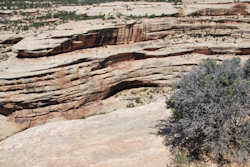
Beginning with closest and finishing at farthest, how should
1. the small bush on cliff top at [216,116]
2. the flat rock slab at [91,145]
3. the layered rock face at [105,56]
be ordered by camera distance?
1. the small bush on cliff top at [216,116]
2. the flat rock slab at [91,145]
3. the layered rock face at [105,56]

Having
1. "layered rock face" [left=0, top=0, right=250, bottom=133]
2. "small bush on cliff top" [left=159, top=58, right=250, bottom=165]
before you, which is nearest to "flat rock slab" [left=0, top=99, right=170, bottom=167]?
"small bush on cliff top" [left=159, top=58, right=250, bottom=165]

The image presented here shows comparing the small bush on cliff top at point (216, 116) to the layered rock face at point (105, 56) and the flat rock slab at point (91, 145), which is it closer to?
the flat rock slab at point (91, 145)

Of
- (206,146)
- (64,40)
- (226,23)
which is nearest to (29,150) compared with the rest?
(206,146)

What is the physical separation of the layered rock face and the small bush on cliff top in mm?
6919

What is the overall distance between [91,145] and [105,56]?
22.8ft

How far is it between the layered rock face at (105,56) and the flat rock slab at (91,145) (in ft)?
8.10

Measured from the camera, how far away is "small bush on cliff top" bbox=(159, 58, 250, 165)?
463 cm

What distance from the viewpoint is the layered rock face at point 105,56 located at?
10.5 meters

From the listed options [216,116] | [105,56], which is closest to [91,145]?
[216,116]

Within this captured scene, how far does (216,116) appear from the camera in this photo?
4664mm

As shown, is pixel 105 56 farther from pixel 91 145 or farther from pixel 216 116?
pixel 216 116

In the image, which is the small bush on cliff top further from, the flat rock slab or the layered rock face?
the layered rock face

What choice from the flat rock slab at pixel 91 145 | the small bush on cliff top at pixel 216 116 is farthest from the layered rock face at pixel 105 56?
the small bush on cliff top at pixel 216 116

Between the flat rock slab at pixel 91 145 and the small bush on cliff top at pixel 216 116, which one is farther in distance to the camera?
the flat rock slab at pixel 91 145
